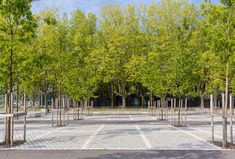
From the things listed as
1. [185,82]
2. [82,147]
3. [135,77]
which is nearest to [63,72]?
[185,82]

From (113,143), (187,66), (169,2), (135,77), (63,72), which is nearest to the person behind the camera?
(113,143)

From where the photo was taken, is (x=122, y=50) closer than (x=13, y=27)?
No

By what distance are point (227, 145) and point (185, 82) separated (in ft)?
36.9

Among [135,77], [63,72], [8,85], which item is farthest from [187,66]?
[135,77]

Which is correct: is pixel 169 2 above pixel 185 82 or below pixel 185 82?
above

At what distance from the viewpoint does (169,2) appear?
5991cm

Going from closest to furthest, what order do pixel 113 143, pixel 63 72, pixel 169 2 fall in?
pixel 113 143, pixel 63 72, pixel 169 2

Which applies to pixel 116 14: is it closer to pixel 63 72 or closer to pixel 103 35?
pixel 103 35

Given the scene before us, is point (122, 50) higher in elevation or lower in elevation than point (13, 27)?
higher

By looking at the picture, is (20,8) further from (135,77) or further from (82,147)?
(135,77)

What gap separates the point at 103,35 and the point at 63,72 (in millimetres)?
33217

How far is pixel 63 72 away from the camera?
93.1 ft

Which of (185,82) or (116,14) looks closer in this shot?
(185,82)

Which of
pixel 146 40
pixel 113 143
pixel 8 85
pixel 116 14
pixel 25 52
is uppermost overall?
pixel 116 14
